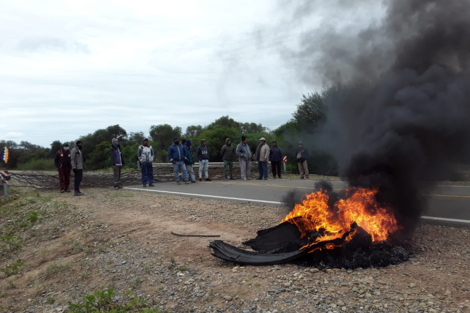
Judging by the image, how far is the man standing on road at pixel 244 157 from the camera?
16391 mm

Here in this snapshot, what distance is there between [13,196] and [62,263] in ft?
30.5

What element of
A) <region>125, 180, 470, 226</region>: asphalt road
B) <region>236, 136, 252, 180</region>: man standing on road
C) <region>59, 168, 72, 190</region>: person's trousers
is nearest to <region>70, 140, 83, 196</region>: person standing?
<region>59, 168, 72, 190</region>: person's trousers

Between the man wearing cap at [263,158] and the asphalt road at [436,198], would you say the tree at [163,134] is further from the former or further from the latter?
the asphalt road at [436,198]

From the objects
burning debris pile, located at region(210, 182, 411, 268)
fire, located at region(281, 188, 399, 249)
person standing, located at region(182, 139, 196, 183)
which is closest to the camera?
burning debris pile, located at region(210, 182, 411, 268)

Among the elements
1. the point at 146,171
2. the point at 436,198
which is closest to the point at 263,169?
the point at 146,171

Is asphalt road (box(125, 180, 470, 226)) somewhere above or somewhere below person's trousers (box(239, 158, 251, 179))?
below

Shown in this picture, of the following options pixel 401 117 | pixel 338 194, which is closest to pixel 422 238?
pixel 338 194

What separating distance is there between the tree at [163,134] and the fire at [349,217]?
153ft

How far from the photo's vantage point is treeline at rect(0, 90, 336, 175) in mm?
20531

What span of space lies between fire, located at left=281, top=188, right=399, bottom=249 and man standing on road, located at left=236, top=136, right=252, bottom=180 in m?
11.1

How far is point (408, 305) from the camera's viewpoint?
3287mm

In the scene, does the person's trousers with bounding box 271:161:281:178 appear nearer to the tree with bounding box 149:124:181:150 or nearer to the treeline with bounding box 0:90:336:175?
the treeline with bounding box 0:90:336:175

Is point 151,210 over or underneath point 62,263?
over

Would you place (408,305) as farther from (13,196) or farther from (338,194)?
(13,196)
